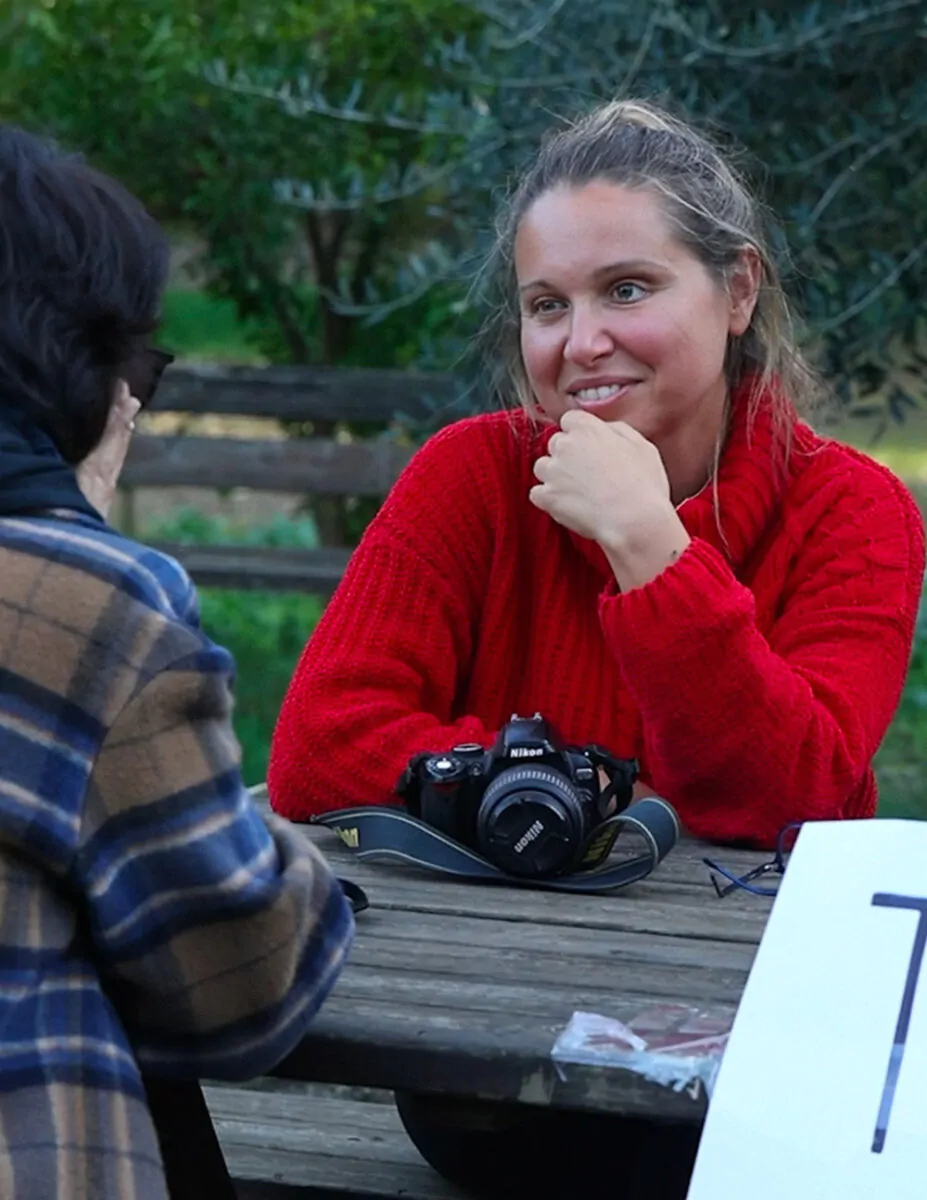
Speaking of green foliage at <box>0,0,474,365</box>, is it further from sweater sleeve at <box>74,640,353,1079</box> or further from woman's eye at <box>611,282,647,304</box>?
sweater sleeve at <box>74,640,353,1079</box>

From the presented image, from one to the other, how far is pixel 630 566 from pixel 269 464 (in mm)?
4356

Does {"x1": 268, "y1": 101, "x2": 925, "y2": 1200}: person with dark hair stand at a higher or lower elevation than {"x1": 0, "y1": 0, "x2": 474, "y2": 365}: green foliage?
lower

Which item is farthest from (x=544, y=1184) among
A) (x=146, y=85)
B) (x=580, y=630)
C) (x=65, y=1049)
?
(x=146, y=85)

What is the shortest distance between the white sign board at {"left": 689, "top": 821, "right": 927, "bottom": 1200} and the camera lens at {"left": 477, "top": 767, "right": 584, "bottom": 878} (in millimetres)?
283

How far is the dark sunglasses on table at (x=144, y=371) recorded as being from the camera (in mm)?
1671

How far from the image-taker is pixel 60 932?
1.50 meters

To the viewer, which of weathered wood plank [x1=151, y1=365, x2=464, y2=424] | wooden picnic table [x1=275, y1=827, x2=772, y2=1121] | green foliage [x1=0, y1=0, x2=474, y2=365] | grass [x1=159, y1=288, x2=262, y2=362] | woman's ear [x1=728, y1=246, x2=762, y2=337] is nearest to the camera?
wooden picnic table [x1=275, y1=827, x2=772, y2=1121]

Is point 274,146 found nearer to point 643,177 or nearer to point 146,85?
point 146,85

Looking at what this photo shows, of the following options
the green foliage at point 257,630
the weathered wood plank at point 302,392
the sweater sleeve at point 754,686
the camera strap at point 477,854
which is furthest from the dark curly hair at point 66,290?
the weathered wood plank at point 302,392

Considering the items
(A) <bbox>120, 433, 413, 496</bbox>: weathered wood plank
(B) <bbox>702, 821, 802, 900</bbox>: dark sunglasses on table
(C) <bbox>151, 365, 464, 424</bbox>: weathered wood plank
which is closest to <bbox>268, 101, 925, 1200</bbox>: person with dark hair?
(B) <bbox>702, 821, 802, 900</bbox>: dark sunglasses on table

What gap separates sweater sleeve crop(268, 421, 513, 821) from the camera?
2.28m

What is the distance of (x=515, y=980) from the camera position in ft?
5.67

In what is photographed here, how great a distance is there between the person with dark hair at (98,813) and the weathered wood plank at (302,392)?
429 cm

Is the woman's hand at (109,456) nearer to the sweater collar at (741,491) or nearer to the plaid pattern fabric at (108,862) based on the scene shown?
the plaid pattern fabric at (108,862)
